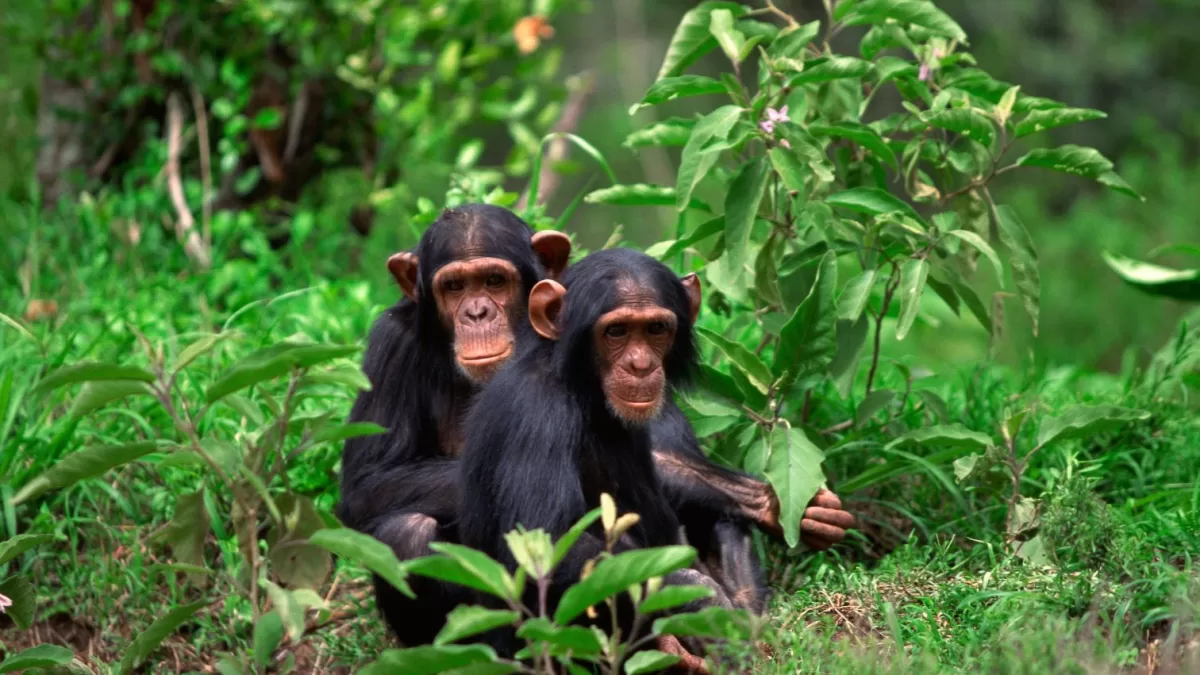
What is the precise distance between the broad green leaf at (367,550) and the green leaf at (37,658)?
0.91 meters

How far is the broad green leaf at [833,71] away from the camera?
154 inches

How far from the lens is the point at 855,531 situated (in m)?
4.15

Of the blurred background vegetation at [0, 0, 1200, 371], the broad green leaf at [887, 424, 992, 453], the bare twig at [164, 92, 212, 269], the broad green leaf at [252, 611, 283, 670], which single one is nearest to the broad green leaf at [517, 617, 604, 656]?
the broad green leaf at [252, 611, 283, 670]

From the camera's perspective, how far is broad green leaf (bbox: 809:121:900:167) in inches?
159

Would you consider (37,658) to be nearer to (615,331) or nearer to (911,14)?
(615,331)

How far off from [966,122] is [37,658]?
2707 mm

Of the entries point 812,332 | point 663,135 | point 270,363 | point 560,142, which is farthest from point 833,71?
point 560,142

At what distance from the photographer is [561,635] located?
2633 millimetres

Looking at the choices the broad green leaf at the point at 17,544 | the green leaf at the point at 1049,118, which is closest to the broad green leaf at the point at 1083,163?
the green leaf at the point at 1049,118

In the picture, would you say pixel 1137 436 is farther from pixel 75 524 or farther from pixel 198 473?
pixel 75 524

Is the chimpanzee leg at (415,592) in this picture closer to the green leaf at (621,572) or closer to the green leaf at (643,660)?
the green leaf at (643,660)

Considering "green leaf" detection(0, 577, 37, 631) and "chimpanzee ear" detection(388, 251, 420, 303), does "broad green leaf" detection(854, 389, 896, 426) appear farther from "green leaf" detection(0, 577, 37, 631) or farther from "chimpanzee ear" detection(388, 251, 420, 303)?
"green leaf" detection(0, 577, 37, 631)

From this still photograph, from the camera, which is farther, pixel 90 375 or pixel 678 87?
pixel 678 87

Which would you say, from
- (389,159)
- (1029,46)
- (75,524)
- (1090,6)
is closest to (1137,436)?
(75,524)
